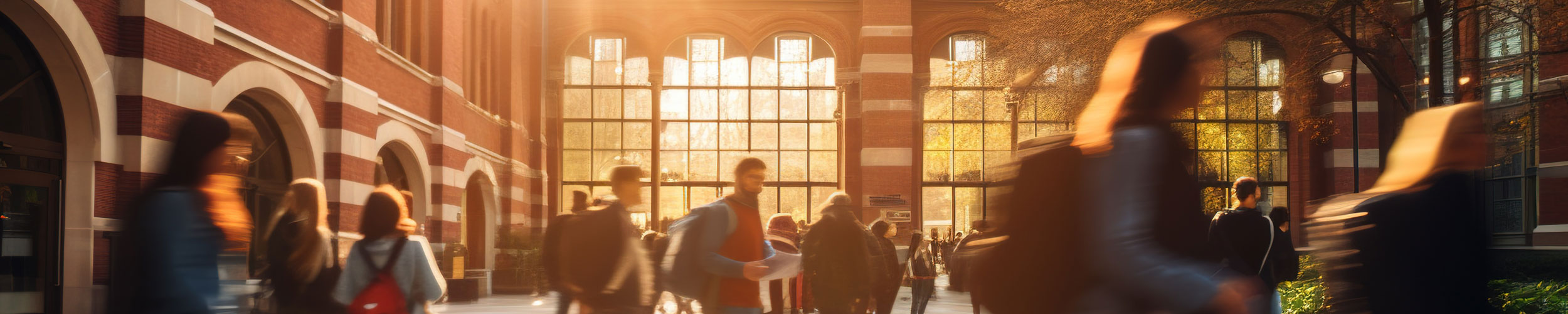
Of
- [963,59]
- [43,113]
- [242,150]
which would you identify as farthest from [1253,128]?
[242,150]

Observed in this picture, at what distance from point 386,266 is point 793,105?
2831cm

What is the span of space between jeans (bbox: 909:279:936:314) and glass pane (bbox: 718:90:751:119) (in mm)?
20126

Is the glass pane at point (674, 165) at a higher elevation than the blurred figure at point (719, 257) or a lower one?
higher

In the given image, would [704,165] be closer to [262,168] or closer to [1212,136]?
[1212,136]

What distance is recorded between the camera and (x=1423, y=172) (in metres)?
3.45

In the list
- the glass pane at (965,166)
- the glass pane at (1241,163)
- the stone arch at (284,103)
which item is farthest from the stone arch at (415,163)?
the glass pane at (1241,163)

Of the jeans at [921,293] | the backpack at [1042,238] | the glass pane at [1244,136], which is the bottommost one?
the jeans at [921,293]

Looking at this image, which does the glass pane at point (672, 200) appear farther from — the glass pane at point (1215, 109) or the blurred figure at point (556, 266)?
the blurred figure at point (556, 266)

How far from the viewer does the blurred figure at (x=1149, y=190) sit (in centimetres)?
221

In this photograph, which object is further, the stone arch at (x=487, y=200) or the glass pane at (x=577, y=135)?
the glass pane at (x=577, y=135)

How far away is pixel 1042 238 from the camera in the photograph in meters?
2.40

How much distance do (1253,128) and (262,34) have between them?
91.4 feet

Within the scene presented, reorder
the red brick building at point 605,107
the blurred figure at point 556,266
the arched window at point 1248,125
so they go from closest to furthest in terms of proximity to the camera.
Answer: the blurred figure at point 556,266, the red brick building at point 605,107, the arched window at point 1248,125

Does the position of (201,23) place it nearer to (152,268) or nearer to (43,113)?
(43,113)
